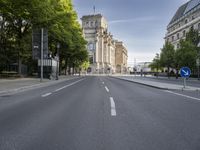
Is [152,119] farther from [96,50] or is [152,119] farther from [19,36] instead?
[96,50]

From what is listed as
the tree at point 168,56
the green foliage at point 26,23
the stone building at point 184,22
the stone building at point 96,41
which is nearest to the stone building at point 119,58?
the stone building at point 96,41

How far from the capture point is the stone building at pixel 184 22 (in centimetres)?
7694

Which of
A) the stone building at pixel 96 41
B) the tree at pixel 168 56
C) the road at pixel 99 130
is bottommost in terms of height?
the road at pixel 99 130

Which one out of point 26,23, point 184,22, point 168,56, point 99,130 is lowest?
point 99,130

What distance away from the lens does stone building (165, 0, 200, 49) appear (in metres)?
76.9

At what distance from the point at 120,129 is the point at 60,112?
3001 millimetres

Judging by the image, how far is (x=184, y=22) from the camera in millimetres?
86625

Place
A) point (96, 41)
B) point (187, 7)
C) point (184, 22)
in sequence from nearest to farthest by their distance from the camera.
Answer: point (184, 22), point (187, 7), point (96, 41)

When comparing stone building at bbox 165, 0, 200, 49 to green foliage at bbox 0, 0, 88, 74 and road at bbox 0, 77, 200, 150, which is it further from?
road at bbox 0, 77, 200, 150

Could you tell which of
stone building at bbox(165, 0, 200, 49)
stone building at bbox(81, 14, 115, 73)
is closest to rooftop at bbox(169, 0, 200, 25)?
stone building at bbox(165, 0, 200, 49)

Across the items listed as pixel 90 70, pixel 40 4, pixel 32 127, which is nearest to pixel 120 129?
pixel 32 127

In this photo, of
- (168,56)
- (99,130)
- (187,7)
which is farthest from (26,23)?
(187,7)

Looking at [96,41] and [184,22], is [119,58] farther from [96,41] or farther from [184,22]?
[184,22]

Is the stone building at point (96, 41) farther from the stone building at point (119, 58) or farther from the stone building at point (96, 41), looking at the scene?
the stone building at point (119, 58)
